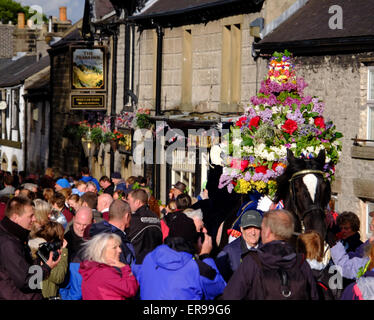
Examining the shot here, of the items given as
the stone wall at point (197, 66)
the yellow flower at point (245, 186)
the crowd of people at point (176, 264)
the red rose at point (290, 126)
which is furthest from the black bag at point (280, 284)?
the stone wall at point (197, 66)

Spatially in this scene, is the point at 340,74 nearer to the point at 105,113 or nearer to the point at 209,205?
the point at 209,205

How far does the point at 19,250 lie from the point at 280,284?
2.51 m

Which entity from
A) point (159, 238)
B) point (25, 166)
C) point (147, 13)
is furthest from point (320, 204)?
point (25, 166)

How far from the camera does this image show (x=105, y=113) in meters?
28.5

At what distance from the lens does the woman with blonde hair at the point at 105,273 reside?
713 cm

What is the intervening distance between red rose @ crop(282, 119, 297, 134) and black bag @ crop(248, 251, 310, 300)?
14.8 feet

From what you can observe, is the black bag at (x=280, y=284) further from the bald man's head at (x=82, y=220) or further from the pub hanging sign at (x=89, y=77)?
the pub hanging sign at (x=89, y=77)

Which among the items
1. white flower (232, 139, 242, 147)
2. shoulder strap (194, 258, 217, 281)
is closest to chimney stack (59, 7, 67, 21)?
white flower (232, 139, 242, 147)

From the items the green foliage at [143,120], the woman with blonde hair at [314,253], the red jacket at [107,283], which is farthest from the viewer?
the green foliage at [143,120]

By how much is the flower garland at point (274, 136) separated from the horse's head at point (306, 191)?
2.45ft

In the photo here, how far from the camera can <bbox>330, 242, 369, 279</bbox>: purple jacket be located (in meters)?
8.15

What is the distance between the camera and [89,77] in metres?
27.7

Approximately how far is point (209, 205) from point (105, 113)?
16.6 metres

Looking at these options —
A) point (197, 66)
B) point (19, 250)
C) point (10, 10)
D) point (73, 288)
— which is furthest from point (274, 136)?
point (10, 10)
